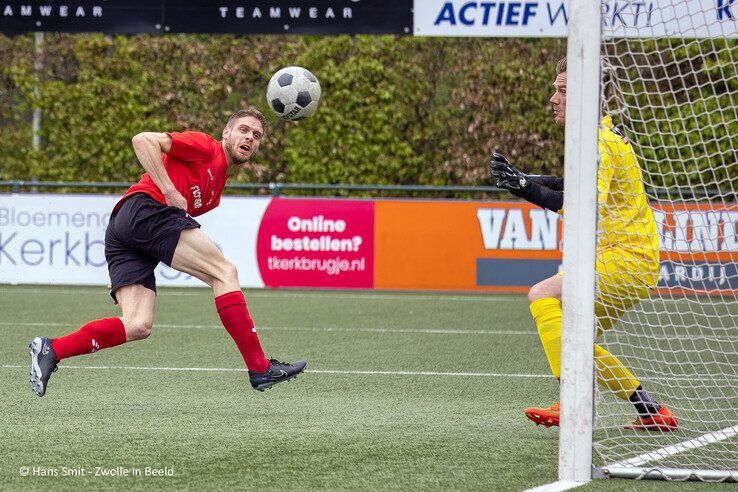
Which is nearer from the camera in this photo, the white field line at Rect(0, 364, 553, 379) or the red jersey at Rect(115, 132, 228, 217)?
the red jersey at Rect(115, 132, 228, 217)

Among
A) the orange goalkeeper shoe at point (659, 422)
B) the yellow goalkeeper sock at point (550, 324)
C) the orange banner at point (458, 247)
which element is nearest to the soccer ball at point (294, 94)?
the yellow goalkeeper sock at point (550, 324)

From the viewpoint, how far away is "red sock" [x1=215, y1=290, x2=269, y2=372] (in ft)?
20.7

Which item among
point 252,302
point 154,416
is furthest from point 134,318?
point 252,302

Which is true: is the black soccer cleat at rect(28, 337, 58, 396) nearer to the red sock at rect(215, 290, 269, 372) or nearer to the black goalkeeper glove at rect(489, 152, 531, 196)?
the red sock at rect(215, 290, 269, 372)

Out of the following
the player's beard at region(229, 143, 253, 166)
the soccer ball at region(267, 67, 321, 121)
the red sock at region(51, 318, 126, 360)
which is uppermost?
the soccer ball at region(267, 67, 321, 121)

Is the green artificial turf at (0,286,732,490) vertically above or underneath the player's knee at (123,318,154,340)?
underneath

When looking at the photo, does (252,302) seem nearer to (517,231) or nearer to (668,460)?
(517,231)

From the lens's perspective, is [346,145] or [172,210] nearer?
[172,210]

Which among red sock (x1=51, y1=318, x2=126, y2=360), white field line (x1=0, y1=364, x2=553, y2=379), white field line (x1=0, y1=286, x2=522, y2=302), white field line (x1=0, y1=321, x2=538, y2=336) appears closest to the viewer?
red sock (x1=51, y1=318, x2=126, y2=360)

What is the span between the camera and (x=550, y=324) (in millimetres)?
6098

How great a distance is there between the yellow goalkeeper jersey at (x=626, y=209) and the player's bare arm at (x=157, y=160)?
2154 mm

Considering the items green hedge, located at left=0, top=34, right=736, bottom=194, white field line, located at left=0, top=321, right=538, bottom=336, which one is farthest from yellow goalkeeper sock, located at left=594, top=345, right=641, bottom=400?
green hedge, located at left=0, top=34, right=736, bottom=194

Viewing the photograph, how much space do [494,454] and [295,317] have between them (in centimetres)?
671

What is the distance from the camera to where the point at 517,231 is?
1473 centimetres
